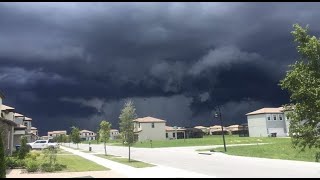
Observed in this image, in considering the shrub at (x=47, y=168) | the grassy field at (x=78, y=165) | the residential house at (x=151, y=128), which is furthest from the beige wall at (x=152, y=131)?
the shrub at (x=47, y=168)

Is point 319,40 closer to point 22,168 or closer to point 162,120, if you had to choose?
point 22,168

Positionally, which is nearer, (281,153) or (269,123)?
(281,153)

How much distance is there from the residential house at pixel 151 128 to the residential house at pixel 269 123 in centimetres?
2903

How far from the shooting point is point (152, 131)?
113 metres

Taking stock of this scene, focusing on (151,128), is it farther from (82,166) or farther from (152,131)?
(82,166)

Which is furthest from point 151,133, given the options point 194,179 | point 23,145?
point 194,179

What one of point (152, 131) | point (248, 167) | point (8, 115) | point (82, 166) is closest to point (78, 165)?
point (82, 166)

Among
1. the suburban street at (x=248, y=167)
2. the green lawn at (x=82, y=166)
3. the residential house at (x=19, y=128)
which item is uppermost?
the residential house at (x=19, y=128)

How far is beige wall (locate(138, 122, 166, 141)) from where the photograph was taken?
111m

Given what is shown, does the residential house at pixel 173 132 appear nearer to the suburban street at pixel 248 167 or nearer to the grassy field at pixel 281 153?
the grassy field at pixel 281 153

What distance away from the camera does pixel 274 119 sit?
94.9 m

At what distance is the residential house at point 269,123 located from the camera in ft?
305

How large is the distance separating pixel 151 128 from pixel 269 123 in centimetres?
3550

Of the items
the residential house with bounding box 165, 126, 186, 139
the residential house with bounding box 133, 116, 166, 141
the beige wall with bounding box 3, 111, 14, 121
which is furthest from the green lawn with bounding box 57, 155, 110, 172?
the residential house with bounding box 165, 126, 186, 139
